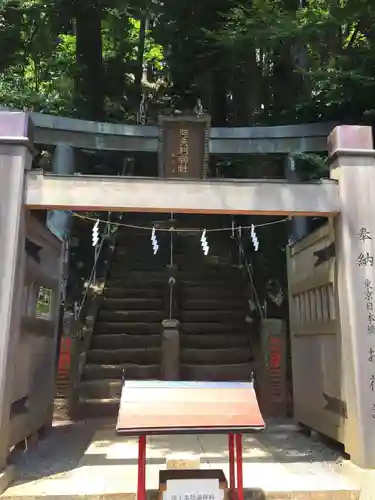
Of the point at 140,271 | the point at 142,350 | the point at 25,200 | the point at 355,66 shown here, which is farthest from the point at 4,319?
the point at 355,66

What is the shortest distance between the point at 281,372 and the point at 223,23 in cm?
1167

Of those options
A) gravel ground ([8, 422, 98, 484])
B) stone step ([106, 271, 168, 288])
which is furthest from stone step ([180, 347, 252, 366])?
stone step ([106, 271, 168, 288])

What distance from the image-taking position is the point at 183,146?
10.8 m

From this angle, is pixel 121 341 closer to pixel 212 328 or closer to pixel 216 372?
pixel 212 328

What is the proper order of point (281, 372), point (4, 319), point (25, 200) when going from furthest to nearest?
point (281, 372), point (25, 200), point (4, 319)

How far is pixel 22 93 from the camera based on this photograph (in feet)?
45.4

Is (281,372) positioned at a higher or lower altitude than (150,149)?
lower

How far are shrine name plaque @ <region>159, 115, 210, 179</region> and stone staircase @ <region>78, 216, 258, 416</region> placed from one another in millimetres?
3324

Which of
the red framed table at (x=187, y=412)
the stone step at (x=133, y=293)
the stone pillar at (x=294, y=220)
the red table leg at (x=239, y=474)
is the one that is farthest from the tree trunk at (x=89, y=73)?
the red table leg at (x=239, y=474)

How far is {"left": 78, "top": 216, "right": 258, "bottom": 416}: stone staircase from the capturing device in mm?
9719

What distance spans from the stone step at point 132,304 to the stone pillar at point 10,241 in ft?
20.7

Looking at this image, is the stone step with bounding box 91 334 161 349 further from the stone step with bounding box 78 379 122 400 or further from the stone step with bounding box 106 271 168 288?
the stone step with bounding box 106 271 168 288

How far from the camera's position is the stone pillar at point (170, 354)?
31.3 feet

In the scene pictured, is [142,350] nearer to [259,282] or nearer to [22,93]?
[259,282]
